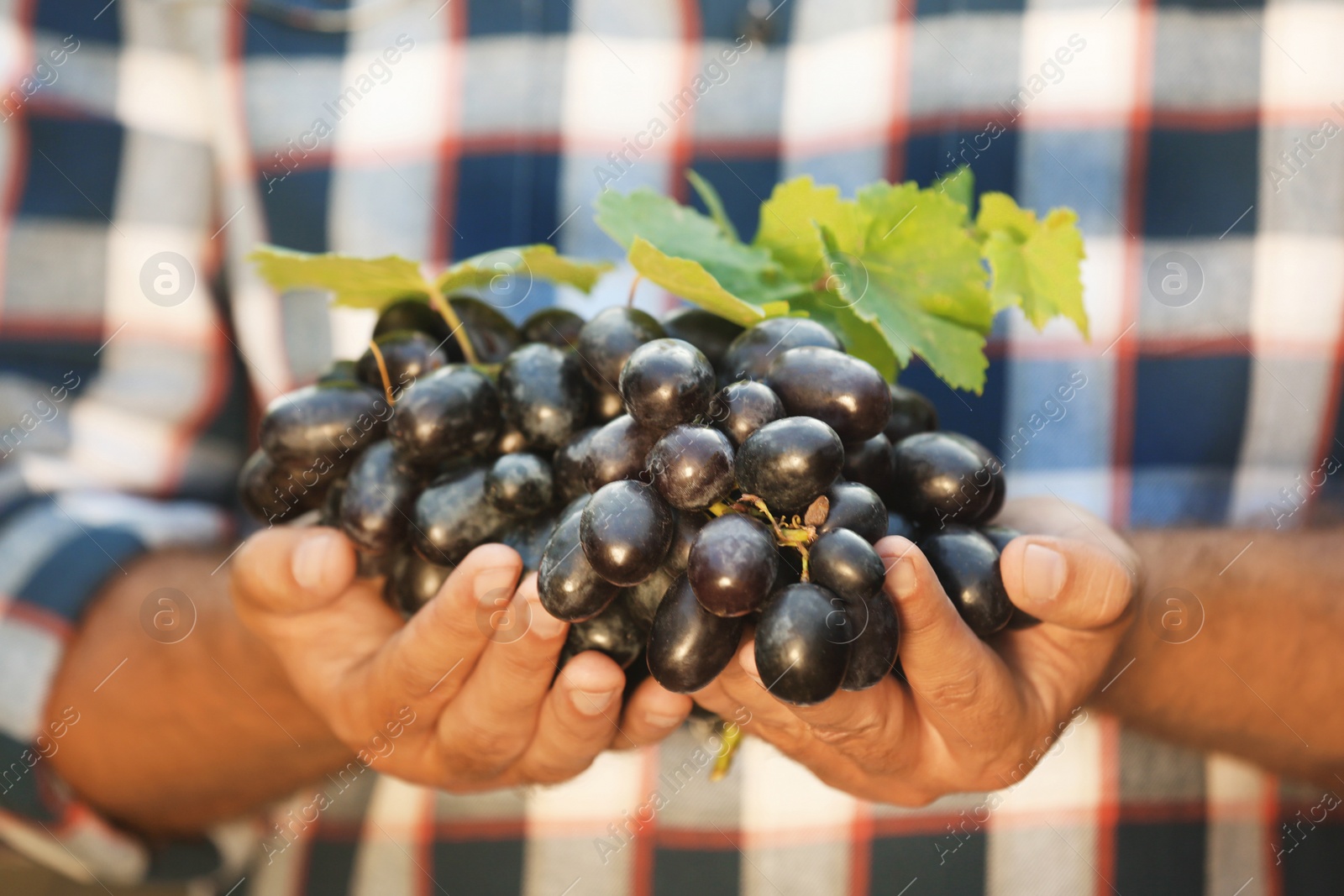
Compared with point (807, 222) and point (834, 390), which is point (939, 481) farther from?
point (807, 222)

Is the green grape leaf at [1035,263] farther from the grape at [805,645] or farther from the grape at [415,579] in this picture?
the grape at [415,579]

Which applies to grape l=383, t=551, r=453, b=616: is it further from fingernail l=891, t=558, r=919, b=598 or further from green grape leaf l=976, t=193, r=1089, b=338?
green grape leaf l=976, t=193, r=1089, b=338

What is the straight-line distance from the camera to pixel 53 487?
117 centimetres

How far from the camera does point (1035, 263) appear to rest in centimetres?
76

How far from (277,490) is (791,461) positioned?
51 cm

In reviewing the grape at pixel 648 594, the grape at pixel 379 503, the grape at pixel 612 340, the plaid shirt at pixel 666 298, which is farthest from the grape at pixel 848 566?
the plaid shirt at pixel 666 298

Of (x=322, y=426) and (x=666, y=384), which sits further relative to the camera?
(x=322, y=426)

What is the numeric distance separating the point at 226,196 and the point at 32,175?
0.25 meters

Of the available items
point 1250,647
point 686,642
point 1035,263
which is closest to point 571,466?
point 686,642

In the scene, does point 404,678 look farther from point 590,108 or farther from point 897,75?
point 897,75

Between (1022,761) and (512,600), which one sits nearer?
(512,600)

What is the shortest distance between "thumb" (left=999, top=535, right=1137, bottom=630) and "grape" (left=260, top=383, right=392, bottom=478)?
51cm

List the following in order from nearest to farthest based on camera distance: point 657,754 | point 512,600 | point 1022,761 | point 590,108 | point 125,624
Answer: point 512,600 → point 1022,761 → point 125,624 → point 657,754 → point 590,108

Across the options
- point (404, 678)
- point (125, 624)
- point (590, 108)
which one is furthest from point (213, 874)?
point (590, 108)
